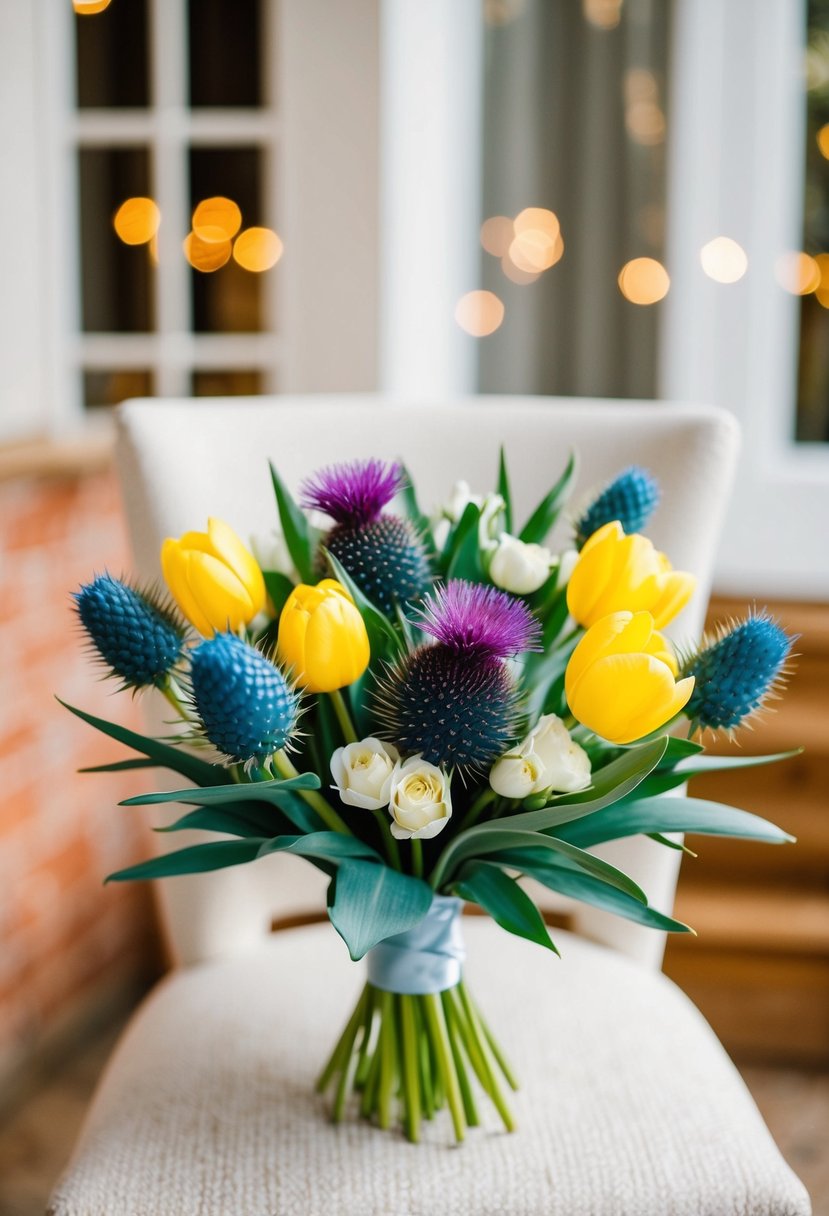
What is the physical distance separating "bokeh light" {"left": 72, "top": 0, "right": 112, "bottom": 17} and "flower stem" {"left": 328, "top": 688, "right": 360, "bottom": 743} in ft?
6.20

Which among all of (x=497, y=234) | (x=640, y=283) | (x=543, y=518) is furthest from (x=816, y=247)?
(x=543, y=518)

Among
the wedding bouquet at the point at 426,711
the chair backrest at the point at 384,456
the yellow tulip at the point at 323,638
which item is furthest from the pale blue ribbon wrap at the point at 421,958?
the chair backrest at the point at 384,456

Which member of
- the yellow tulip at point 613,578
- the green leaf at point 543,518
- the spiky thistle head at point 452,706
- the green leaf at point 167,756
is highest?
the green leaf at point 543,518

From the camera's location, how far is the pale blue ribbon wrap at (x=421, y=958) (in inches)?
30.5

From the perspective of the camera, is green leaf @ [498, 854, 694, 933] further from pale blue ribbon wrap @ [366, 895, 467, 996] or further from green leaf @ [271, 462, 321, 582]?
green leaf @ [271, 462, 321, 582]

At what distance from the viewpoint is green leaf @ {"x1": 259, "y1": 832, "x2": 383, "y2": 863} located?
662mm

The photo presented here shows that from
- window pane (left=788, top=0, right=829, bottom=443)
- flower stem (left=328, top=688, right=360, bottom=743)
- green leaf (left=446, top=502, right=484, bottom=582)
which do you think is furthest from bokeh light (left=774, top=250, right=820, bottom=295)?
flower stem (left=328, top=688, right=360, bottom=743)

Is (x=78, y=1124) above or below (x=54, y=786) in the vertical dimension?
below

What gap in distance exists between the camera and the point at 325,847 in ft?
2.26

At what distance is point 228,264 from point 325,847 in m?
1.70

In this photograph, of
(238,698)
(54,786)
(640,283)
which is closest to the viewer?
(238,698)

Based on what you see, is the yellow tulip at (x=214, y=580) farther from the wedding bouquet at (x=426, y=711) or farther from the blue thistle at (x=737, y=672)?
the blue thistle at (x=737, y=672)

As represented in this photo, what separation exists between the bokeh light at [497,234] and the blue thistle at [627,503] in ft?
5.56

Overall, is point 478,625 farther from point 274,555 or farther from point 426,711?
point 274,555
